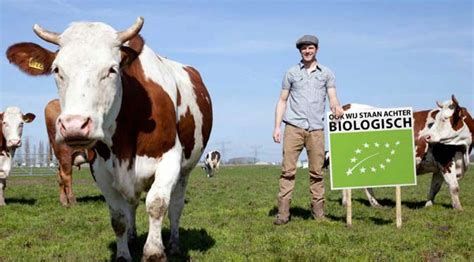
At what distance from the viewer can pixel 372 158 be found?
363 inches

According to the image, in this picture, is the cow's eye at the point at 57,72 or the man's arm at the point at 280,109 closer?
the cow's eye at the point at 57,72

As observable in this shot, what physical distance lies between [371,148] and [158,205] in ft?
17.2

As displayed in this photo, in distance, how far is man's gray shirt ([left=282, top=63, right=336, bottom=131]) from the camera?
29.7ft

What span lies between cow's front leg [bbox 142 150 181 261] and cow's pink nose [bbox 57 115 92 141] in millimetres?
1113

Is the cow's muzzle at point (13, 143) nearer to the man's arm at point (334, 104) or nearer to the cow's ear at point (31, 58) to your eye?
the man's arm at point (334, 104)

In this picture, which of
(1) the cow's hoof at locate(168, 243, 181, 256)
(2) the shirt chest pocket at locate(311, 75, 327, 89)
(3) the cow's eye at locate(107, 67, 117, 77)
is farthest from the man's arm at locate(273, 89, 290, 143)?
(3) the cow's eye at locate(107, 67, 117, 77)

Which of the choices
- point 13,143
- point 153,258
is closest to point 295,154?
point 153,258

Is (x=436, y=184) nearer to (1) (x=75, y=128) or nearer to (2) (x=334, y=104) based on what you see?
(2) (x=334, y=104)

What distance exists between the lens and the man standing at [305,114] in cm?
904

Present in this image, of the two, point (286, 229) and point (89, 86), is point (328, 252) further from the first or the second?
point (89, 86)

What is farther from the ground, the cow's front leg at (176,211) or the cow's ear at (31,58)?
the cow's ear at (31,58)

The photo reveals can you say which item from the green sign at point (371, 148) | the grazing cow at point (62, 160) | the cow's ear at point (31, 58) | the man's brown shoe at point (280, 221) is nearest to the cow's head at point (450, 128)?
the green sign at point (371, 148)

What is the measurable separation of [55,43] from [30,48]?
35 centimetres

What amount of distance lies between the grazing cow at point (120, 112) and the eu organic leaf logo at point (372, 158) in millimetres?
3929
